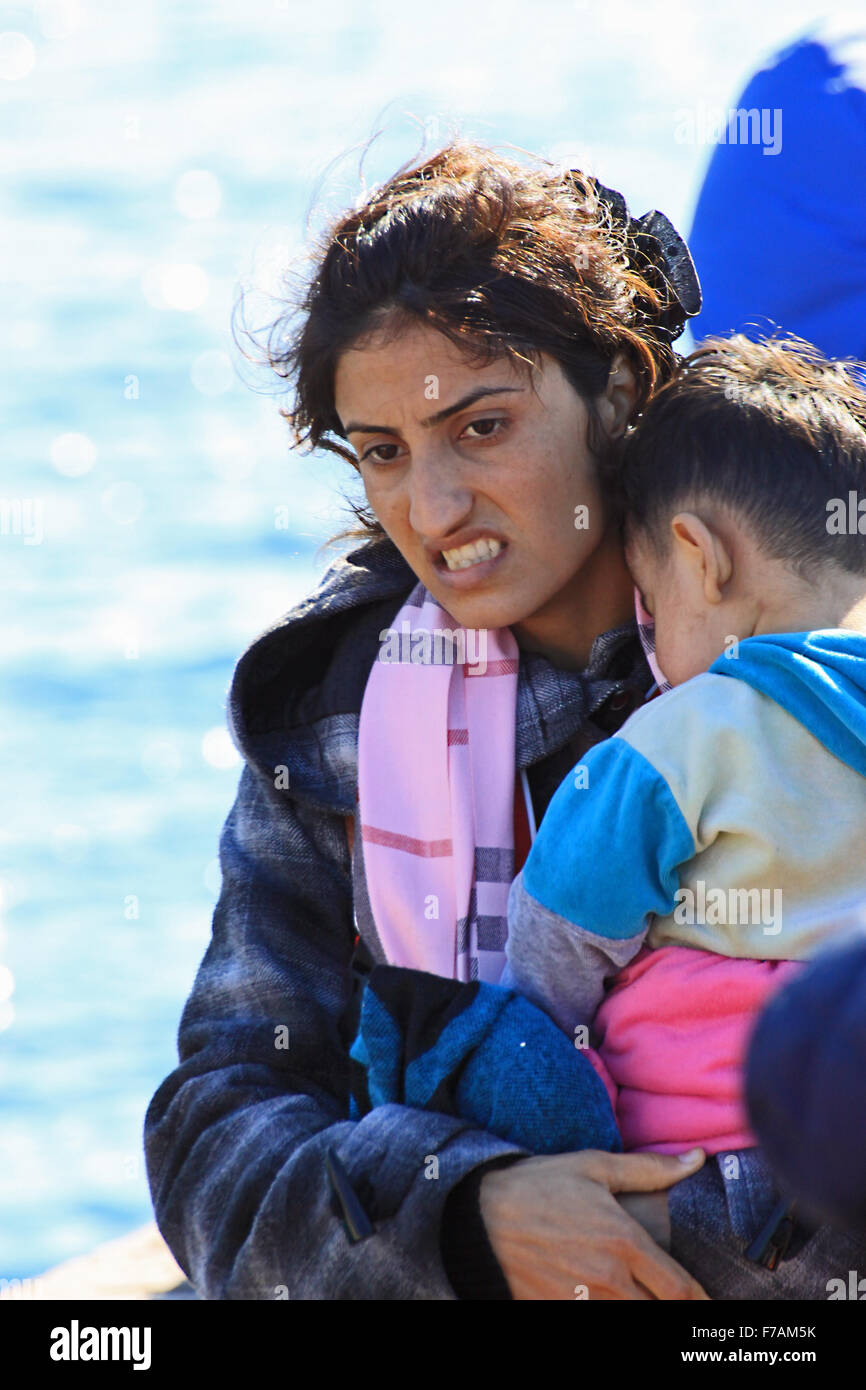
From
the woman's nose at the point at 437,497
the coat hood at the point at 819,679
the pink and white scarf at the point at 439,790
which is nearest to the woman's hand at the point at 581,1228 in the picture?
the pink and white scarf at the point at 439,790

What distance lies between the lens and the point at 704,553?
224 cm

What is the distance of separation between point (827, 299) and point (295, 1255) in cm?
162

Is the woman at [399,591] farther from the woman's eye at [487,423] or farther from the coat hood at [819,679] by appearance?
the coat hood at [819,679]

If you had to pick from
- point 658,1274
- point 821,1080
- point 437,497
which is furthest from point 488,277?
point 821,1080

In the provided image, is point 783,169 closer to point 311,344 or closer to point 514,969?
point 311,344

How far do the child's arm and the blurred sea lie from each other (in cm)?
94

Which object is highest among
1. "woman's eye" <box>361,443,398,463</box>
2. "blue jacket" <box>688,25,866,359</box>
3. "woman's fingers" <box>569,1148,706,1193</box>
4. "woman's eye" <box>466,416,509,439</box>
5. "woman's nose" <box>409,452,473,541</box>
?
"blue jacket" <box>688,25,866,359</box>

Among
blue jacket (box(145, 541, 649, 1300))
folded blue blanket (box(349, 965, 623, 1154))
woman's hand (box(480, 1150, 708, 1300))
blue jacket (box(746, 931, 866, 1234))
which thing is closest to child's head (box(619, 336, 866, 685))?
blue jacket (box(145, 541, 649, 1300))

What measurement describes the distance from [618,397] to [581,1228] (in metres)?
1.11

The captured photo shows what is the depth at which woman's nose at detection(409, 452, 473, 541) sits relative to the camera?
8.15 ft

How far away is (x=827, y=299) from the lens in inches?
118

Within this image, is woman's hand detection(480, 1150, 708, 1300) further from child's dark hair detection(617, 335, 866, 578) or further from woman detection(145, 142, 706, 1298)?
child's dark hair detection(617, 335, 866, 578)
